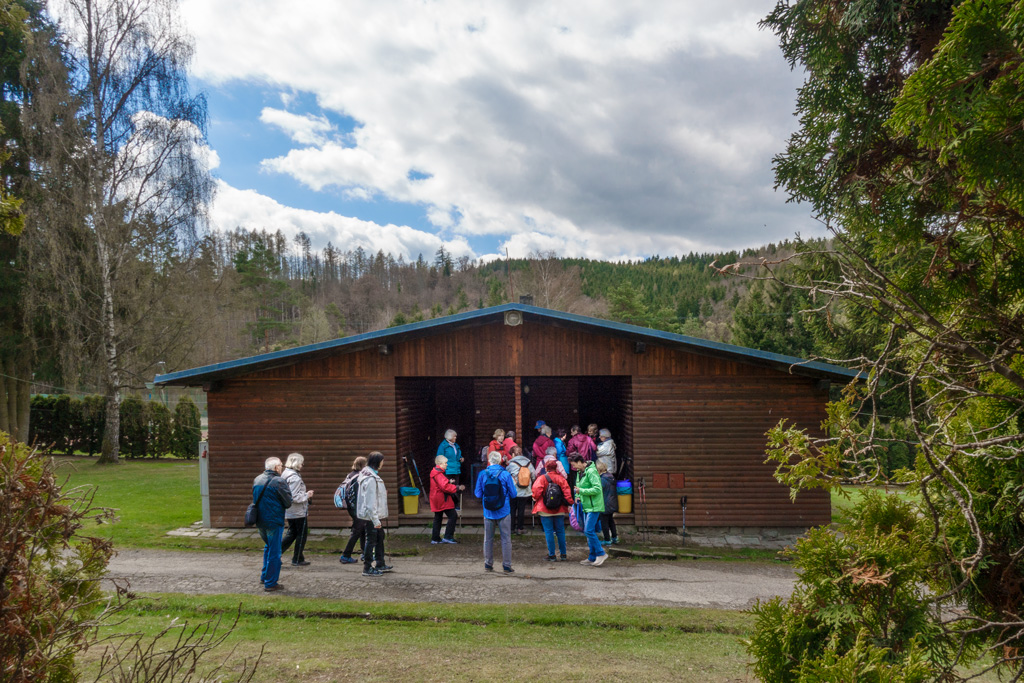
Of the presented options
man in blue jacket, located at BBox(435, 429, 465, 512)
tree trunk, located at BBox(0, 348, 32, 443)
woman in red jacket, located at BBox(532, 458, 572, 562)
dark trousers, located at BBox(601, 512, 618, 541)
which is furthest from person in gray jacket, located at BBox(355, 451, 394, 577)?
tree trunk, located at BBox(0, 348, 32, 443)

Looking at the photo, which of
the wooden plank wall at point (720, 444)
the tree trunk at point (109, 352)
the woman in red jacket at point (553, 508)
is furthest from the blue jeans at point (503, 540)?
the tree trunk at point (109, 352)

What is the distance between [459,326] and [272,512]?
4.79 m

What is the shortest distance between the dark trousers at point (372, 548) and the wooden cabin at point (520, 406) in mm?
2579

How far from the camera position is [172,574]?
8086 mm

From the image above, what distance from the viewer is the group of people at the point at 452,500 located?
24.3 ft

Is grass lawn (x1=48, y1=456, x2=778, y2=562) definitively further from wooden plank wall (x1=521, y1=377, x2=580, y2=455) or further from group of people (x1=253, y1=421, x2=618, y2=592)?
wooden plank wall (x1=521, y1=377, x2=580, y2=455)

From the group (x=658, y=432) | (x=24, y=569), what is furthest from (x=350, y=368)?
(x=24, y=569)

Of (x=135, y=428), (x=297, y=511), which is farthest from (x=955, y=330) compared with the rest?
(x=135, y=428)

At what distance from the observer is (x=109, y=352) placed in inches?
756

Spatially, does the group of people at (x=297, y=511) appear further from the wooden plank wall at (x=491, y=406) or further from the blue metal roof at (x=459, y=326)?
the wooden plank wall at (x=491, y=406)

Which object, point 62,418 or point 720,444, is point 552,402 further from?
point 62,418

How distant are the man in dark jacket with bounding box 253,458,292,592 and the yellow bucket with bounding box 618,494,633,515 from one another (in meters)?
6.18

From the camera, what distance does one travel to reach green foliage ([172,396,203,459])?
2206 cm

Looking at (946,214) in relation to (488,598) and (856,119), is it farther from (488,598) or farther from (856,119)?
(856,119)
